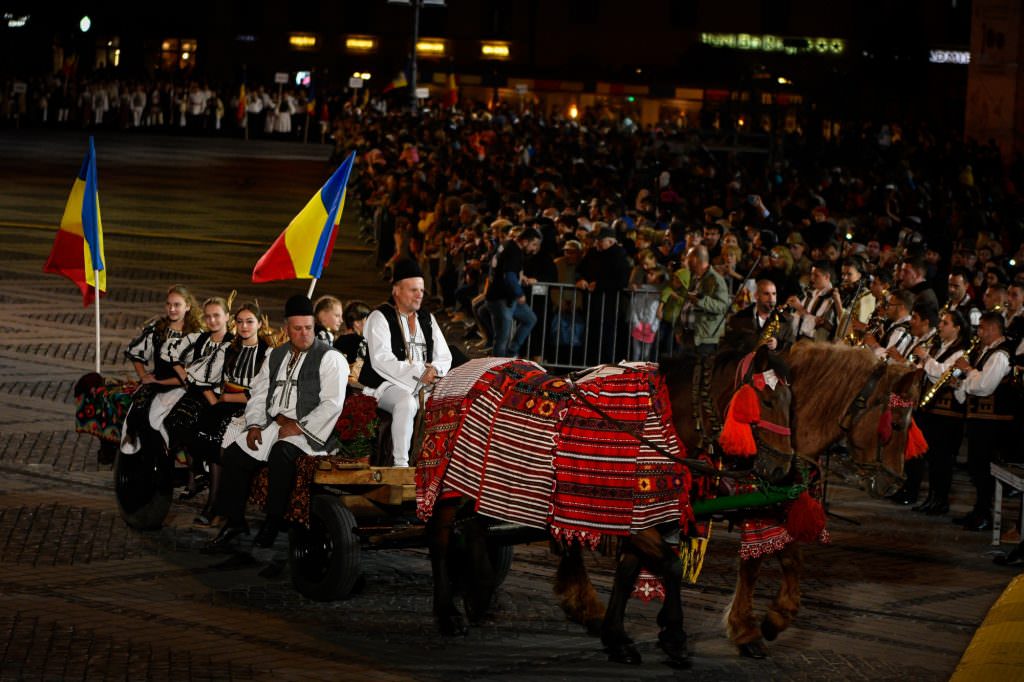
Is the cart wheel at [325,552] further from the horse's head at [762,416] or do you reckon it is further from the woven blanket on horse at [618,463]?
the horse's head at [762,416]

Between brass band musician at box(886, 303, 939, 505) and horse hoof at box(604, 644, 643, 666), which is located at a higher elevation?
brass band musician at box(886, 303, 939, 505)

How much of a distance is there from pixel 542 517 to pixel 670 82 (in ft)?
156

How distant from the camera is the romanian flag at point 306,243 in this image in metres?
12.1

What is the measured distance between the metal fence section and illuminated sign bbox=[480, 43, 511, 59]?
5165cm

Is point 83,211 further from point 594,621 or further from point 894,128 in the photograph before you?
point 894,128

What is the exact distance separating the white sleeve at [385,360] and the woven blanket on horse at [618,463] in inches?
71.7

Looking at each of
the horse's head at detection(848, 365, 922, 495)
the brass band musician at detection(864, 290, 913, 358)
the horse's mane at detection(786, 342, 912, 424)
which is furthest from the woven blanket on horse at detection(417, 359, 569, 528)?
the brass band musician at detection(864, 290, 913, 358)

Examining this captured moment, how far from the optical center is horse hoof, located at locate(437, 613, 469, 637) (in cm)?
925

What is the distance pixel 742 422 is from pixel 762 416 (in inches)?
5.4

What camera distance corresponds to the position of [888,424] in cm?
842

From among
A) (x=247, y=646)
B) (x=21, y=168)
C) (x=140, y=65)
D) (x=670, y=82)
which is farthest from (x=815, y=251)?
(x=140, y=65)

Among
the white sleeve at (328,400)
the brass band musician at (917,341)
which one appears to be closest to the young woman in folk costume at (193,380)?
the white sleeve at (328,400)

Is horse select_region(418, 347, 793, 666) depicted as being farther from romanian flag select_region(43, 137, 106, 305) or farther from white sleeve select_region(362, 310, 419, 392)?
romanian flag select_region(43, 137, 106, 305)

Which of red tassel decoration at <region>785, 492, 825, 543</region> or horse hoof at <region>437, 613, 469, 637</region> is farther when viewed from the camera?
horse hoof at <region>437, 613, 469, 637</region>
